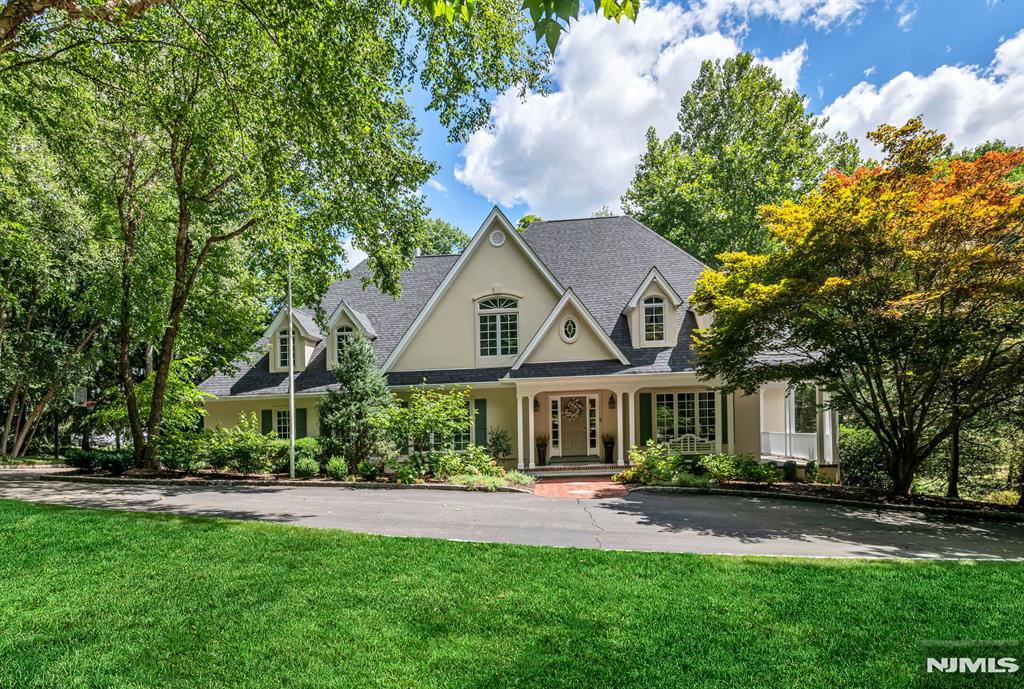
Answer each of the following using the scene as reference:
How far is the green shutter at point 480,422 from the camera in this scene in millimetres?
18047

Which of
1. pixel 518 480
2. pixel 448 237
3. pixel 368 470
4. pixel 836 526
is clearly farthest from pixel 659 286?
pixel 448 237

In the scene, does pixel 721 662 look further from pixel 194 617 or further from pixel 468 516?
pixel 468 516

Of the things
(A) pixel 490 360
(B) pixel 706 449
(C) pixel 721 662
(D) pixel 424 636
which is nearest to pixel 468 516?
(D) pixel 424 636

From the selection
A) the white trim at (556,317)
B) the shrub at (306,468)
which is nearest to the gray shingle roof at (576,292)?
the white trim at (556,317)

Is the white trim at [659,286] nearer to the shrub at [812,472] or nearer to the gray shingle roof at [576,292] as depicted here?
the gray shingle roof at [576,292]

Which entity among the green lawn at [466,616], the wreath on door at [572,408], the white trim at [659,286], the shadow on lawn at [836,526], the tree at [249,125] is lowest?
the shadow on lawn at [836,526]

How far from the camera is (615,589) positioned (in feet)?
17.9

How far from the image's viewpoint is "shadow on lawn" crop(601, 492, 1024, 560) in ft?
25.6

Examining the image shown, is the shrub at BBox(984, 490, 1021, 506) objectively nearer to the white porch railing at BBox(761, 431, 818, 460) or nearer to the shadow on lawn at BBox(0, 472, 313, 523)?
the white porch railing at BBox(761, 431, 818, 460)

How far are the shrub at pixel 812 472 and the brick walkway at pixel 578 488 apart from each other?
6.13 meters

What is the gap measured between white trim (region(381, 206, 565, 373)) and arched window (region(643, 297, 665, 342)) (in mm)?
3098

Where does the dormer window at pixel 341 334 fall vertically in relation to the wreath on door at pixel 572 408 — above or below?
above

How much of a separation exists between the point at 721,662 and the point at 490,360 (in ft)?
49.3

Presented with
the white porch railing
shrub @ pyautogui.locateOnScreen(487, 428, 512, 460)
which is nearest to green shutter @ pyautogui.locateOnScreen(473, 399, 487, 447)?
shrub @ pyautogui.locateOnScreen(487, 428, 512, 460)
